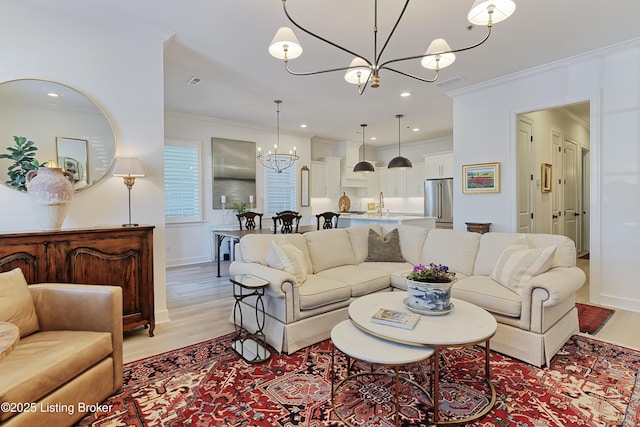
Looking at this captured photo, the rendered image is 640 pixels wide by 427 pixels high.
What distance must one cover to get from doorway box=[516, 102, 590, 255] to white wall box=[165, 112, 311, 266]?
4.92 meters

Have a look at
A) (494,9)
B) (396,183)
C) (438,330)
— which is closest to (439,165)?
(396,183)

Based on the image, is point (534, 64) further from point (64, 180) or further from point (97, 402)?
point (97, 402)

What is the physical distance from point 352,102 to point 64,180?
416 cm

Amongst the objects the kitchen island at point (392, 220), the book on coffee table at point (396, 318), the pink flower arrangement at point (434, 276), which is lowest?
the book on coffee table at point (396, 318)

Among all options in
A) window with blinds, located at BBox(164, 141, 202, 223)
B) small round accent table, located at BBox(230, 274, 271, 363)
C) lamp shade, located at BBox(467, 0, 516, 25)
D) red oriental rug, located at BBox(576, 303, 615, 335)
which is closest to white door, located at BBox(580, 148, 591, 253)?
red oriental rug, located at BBox(576, 303, 615, 335)

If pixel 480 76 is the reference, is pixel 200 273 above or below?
below

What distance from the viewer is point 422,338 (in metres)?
1.79

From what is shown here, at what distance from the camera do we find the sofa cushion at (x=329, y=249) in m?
3.49

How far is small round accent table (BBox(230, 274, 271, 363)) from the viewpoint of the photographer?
2.52 meters

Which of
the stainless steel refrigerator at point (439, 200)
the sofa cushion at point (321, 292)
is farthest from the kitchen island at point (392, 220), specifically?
the sofa cushion at point (321, 292)

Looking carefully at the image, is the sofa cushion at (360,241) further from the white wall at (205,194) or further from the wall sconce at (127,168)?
the white wall at (205,194)

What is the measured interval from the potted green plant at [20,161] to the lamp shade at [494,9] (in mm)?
3492

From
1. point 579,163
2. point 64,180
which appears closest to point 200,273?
point 64,180

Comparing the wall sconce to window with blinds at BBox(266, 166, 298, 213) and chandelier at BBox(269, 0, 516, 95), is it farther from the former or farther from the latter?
window with blinds at BBox(266, 166, 298, 213)
